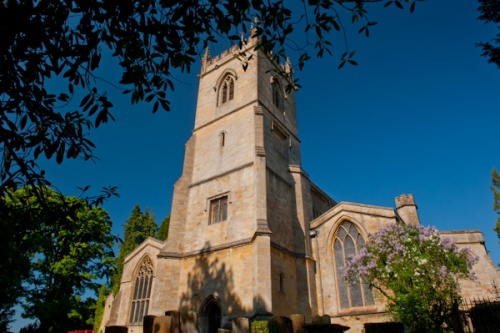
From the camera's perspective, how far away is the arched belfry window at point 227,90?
21166 mm

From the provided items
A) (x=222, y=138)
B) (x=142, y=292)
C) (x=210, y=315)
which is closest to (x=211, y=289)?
(x=210, y=315)

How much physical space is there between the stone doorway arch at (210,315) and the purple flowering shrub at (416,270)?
19.3 ft

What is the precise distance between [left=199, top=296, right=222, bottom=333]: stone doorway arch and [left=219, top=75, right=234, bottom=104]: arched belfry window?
12096mm

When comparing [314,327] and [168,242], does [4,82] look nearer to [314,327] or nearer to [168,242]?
[314,327]

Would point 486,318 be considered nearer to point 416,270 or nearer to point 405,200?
point 416,270

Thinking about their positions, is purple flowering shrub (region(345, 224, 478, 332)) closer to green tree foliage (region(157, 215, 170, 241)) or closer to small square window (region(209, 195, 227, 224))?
small square window (region(209, 195, 227, 224))

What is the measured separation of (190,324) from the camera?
629 centimetres

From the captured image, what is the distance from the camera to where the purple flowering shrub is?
34.3 ft

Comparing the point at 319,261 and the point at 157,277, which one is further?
the point at 319,261

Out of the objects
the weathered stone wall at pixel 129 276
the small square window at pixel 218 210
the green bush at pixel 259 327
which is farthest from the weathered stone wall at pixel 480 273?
the weathered stone wall at pixel 129 276

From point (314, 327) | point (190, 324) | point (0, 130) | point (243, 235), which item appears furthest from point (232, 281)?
point (0, 130)

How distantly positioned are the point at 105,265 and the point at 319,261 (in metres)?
14.7

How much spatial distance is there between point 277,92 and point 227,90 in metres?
3.59

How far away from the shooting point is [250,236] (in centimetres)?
1466
